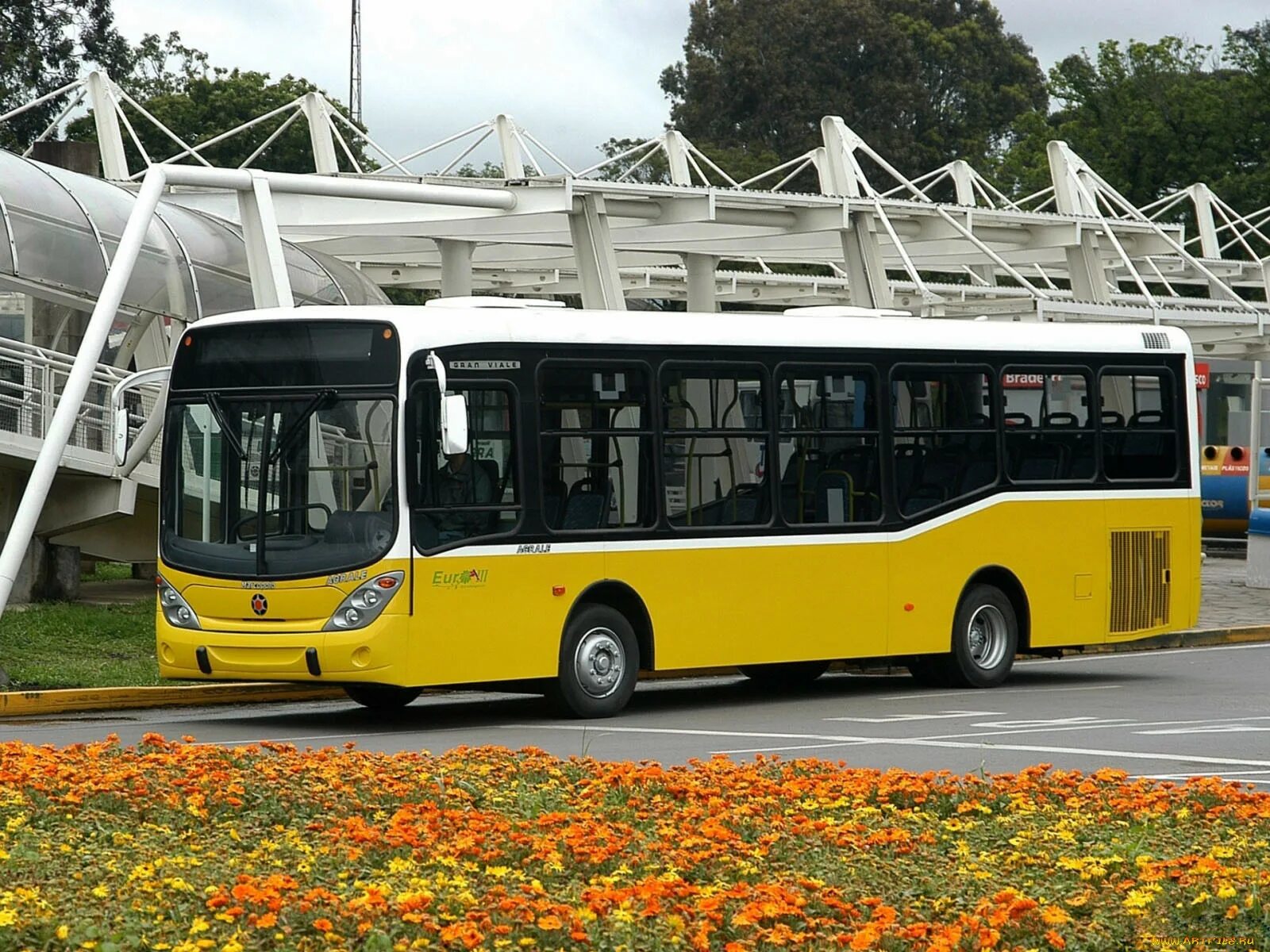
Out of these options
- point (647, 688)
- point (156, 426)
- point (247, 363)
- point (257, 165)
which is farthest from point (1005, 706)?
point (257, 165)

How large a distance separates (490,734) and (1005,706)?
421 centimetres

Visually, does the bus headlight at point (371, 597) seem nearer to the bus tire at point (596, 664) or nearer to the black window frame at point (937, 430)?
the bus tire at point (596, 664)

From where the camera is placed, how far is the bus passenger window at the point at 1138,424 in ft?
60.5

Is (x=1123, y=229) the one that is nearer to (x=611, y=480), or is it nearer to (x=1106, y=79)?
(x=611, y=480)

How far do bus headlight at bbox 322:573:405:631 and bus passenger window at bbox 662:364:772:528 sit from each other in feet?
7.75

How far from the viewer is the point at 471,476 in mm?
14523

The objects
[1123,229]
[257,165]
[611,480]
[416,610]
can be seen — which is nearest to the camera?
[416,610]

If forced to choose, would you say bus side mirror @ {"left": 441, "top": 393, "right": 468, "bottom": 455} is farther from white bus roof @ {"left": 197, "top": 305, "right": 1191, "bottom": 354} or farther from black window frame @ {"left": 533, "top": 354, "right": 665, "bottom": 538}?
black window frame @ {"left": 533, "top": 354, "right": 665, "bottom": 538}

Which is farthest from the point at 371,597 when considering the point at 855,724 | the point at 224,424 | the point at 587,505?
the point at 855,724

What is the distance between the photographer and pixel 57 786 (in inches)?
360

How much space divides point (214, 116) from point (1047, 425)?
5446 centimetres

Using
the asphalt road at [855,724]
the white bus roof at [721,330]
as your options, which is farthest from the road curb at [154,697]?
the white bus roof at [721,330]

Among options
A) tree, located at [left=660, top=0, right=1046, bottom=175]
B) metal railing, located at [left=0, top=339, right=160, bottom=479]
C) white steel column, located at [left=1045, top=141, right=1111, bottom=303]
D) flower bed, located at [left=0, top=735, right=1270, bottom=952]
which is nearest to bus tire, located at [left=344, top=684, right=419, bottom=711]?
flower bed, located at [left=0, top=735, right=1270, bottom=952]

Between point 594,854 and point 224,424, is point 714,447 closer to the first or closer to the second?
point 224,424
